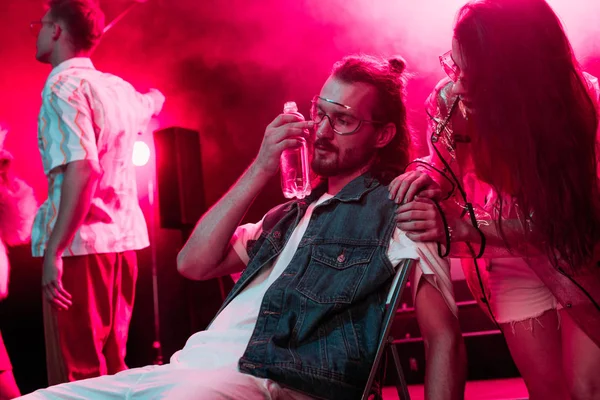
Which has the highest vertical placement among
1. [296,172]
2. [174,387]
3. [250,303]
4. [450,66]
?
[450,66]

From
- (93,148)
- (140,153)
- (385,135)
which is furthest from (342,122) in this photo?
(140,153)

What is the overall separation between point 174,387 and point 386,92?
1117mm

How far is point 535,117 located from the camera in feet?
5.78

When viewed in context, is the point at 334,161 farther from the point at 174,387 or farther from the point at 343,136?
the point at 174,387

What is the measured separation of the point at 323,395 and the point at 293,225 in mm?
572

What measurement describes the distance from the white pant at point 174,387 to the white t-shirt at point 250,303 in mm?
96

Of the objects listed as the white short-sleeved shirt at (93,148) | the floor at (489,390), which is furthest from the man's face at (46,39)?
the floor at (489,390)

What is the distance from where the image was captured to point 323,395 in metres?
1.60

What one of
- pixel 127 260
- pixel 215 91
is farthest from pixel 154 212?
pixel 127 260

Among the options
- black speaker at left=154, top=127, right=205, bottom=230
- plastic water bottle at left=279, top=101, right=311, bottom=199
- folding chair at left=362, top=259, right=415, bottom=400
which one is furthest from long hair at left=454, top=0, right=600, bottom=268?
black speaker at left=154, top=127, right=205, bottom=230

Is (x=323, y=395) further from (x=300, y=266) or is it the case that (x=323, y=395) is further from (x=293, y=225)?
(x=293, y=225)

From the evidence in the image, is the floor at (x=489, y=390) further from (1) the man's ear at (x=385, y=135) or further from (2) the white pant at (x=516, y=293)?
(1) the man's ear at (x=385, y=135)

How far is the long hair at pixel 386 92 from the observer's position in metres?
2.10

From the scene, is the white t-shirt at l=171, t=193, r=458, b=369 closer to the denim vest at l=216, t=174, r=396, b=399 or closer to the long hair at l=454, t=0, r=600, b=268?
the denim vest at l=216, t=174, r=396, b=399
